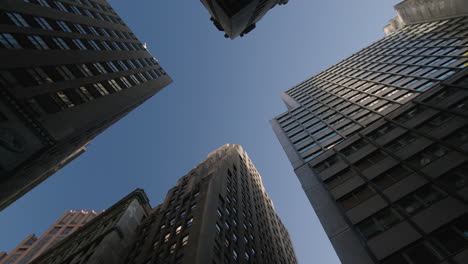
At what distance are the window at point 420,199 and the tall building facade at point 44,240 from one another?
336 ft

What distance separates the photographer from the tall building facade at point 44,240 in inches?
3184

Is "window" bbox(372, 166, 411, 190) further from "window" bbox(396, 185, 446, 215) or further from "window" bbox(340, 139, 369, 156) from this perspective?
"window" bbox(340, 139, 369, 156)

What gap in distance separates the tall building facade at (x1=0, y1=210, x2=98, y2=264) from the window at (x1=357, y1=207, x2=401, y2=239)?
10008 centimetres

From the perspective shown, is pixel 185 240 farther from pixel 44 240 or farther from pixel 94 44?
pixel 44 240

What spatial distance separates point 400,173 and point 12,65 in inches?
1175

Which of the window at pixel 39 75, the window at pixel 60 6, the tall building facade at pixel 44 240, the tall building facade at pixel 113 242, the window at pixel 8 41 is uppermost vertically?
the window at pixel 60 6

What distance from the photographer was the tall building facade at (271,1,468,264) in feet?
44.3

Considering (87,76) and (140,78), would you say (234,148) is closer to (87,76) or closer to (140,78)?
(140,78)

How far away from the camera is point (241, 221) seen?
4119 centimetres

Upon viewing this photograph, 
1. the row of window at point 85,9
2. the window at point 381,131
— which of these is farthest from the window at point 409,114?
the row of window at point 85,9

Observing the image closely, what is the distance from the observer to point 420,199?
15062mm

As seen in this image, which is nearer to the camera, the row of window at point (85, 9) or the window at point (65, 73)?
the window at point (65, 73)

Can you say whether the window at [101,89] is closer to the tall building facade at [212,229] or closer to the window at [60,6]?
the window at [60,6]

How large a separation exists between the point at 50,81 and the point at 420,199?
30.7 meters
